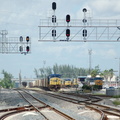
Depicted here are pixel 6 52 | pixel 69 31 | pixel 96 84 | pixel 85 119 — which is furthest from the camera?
pixel 96 84

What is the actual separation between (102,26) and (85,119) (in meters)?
22.3

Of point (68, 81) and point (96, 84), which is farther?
point (68, 81)

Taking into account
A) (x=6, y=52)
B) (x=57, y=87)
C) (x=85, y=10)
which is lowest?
(x=57, y=87)

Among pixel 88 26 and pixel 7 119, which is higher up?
pixel 88 26

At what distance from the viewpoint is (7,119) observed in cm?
1597

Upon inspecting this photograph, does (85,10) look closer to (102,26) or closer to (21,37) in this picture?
(102,26)

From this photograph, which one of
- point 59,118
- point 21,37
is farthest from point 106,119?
point 21,37

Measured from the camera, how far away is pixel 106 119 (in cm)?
1545

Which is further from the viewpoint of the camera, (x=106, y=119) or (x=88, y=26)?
(x=88, y=26)

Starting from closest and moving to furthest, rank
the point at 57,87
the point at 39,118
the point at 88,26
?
the point at 39,118 → the point at 88,26 → the point at 57,87

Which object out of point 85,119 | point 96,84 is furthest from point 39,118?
point 96,84

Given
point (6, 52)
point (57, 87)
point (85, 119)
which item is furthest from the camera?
point (57, 87)

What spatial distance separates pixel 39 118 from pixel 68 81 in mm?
78161

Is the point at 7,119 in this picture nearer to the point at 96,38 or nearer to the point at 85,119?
the point at 85,119
